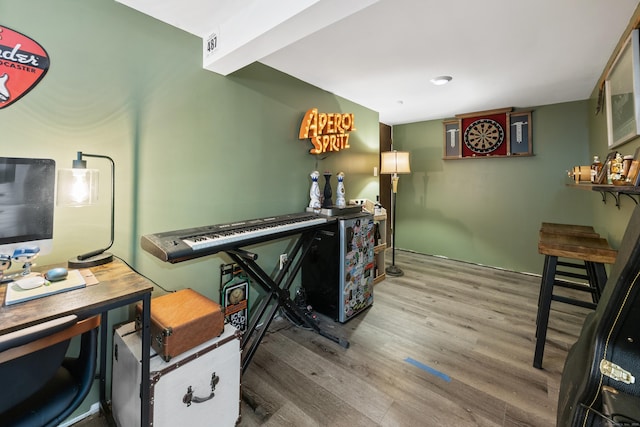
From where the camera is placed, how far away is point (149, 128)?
1.65 metres

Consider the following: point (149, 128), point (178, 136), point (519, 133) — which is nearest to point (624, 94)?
point (519, 133)

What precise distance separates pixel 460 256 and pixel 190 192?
13.0 ft

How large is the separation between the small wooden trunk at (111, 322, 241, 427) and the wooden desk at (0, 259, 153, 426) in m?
0.08

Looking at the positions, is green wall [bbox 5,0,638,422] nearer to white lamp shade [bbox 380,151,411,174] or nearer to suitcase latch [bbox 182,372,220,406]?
white lamp shade [bbox 380,151,411,174]

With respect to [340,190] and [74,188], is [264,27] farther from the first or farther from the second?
[340,190]

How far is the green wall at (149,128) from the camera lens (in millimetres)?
1335

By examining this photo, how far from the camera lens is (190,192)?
6.13 feet

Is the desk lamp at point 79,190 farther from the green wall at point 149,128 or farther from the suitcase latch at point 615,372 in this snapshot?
the suitcase latch at point 615,372

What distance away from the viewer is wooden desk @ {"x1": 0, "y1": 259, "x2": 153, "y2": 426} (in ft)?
2.75

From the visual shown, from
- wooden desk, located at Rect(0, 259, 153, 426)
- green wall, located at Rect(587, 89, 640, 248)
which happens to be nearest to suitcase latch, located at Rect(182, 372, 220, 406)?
wooden desk, located at Rect(0, 259, 153, 426)

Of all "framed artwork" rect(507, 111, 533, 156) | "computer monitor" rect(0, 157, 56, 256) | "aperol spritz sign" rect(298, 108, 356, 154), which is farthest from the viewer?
"framed artwork" rect(507, 111, 533, 156)

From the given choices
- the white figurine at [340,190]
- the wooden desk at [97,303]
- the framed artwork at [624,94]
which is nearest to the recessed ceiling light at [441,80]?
the framed artwork at [624,94]

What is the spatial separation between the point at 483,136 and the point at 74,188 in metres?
4.47

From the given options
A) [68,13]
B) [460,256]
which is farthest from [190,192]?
[460,256]
